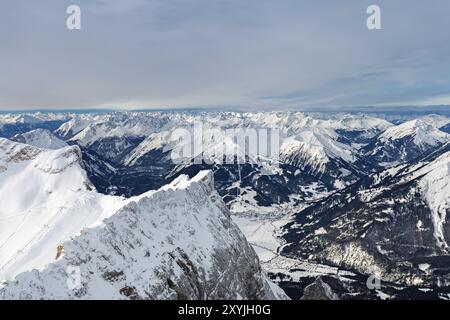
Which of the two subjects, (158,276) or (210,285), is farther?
(210,285)

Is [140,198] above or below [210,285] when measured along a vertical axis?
above
